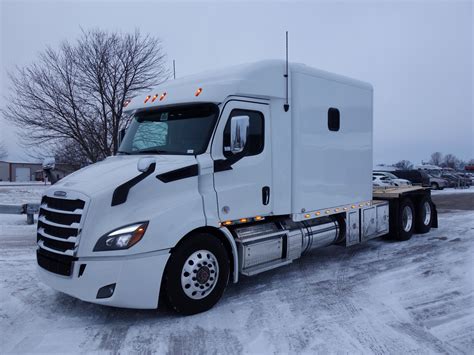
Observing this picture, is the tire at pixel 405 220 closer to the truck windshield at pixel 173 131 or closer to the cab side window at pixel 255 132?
the cab side window at pixel 255 132

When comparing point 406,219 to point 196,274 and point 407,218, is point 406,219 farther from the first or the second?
point 196,274

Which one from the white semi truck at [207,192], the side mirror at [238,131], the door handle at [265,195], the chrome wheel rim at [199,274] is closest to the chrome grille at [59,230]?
the white semi truck at [207,192]

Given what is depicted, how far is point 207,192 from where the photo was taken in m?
4.99

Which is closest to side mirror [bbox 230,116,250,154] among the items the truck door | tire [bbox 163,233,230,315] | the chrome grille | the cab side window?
the truck door

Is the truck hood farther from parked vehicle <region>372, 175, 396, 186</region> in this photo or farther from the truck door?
parked vehicle <region>372, 175, 396, 186</region>

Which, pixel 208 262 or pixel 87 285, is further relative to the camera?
pixel 208 262

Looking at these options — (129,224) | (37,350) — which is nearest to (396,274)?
(129,224)

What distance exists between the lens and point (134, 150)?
560 centimetres

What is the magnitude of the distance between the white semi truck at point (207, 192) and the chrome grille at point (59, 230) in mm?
21

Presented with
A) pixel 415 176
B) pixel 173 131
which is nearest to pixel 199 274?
pixel 173 131

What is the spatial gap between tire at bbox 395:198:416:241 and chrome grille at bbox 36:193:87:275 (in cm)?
764

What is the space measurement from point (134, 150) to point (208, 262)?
2.01m

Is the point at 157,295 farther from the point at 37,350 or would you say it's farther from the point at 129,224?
the point at 37,350

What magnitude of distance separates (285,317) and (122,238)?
2.22m
